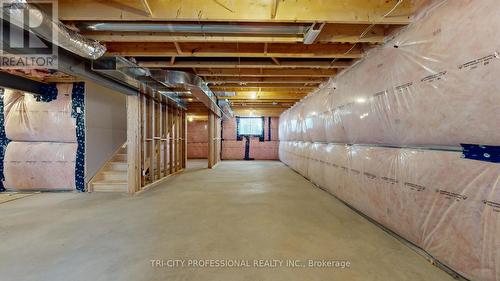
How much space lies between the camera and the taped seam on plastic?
147 cm

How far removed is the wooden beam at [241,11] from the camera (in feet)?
7.44

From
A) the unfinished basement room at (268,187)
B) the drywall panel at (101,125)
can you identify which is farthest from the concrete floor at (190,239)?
the drywall panel at (101,125)

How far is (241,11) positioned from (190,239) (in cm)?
242

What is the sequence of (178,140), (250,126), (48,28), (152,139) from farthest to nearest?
(250,126)
(178,140)
(152,139)
(48,28)

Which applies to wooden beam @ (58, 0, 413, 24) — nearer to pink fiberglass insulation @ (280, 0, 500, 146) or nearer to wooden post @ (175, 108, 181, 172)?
pink fiberglass insulation @ (280, 0, 500, 146)

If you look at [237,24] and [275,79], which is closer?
[237,24]

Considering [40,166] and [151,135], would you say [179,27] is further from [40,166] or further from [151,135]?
[40,166]

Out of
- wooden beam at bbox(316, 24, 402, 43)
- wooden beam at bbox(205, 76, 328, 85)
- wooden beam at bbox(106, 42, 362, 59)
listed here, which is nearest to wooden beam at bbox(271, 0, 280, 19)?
wooden beam at bbox(316, 24, 402, 43)

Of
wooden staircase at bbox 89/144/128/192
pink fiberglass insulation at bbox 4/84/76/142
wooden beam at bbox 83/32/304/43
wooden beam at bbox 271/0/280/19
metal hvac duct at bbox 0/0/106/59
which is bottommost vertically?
wooden staircase at bbox 89/144/128/192

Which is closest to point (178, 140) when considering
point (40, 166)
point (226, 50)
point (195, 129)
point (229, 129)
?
point (40, 166)

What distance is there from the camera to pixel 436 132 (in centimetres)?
189

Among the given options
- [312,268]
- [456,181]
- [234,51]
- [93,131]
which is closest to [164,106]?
[93,131]

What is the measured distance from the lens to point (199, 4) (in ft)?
7.59

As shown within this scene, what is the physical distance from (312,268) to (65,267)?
2.02 meters
